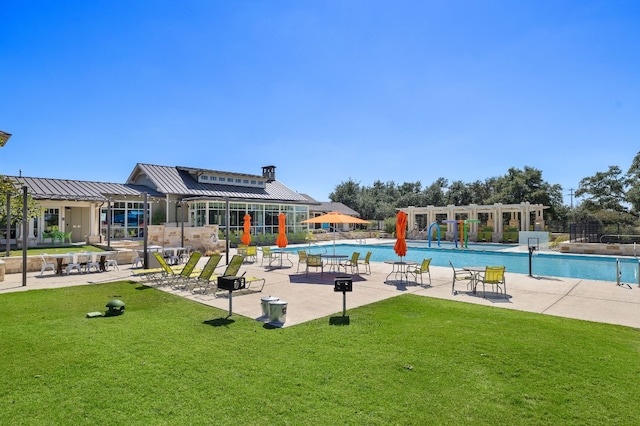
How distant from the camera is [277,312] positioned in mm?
6770

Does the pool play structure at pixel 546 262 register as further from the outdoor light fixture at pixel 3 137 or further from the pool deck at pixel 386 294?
the outdoor light fixture at pixel 3 137

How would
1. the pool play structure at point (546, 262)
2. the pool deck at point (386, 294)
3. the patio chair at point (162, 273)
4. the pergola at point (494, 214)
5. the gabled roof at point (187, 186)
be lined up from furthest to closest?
the pergola at point (494, 214), the gabled roof at point (187, 186), the pool play structure at point (546, 262), the patio chair at point (162, 273), the pool deck at point (386, 294)

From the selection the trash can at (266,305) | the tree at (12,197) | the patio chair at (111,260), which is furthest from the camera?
the patio chair at (111,260)

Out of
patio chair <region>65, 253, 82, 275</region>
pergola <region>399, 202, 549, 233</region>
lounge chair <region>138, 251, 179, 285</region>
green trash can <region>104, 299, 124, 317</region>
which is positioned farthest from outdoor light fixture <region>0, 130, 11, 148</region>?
pergola <region>399, 202, 549, 233</region>

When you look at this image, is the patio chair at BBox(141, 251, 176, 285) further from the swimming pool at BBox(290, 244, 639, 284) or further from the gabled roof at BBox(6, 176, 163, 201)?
the swimming pool at BBox(290, 244, 639, 284)

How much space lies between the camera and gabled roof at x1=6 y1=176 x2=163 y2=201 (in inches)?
851

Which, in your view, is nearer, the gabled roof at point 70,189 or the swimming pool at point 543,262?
the swimming pool at point 543,262

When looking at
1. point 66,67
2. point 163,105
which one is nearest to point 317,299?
point 66,67

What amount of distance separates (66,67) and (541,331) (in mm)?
18330

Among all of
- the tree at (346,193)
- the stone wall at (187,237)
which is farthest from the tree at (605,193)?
the stone wall at (187,237)

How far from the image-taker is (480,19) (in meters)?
13.6

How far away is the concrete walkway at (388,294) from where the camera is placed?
7766 mm

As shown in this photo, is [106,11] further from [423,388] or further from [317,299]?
[423,388]

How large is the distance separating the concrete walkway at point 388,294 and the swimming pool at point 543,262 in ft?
12.9
